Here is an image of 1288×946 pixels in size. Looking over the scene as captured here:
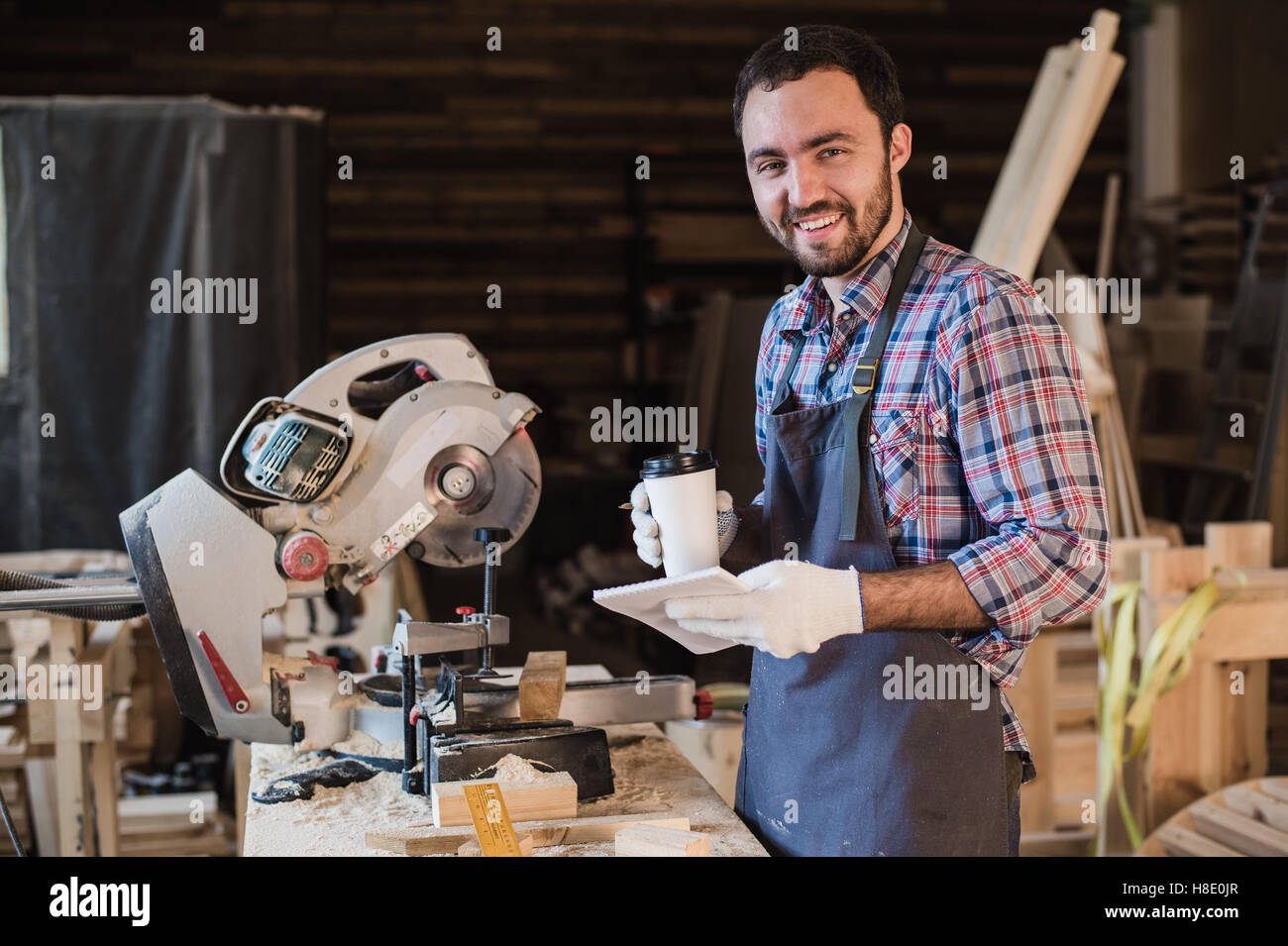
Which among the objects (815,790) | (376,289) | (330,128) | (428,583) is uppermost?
(330,128)

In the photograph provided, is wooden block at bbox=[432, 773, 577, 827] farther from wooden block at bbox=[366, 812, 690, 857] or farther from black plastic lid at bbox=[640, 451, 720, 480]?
black plastic lid at bbox=[640, 451, 720, 480]

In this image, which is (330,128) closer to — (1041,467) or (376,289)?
(376,289)

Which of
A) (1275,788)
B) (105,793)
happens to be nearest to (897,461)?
(1275,788)

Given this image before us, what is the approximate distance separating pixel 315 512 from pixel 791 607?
817 millimetres

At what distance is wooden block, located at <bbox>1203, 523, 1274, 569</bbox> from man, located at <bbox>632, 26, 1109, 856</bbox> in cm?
157

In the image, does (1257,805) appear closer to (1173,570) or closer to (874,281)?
(1173,570)

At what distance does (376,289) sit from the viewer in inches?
311

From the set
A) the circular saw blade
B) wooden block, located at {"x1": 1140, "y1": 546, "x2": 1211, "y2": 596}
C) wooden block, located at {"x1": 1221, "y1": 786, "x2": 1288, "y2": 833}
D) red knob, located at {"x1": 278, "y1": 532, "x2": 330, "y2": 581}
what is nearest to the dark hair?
the circular saw blade

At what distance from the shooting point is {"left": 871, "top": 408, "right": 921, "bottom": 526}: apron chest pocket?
5.51 ft

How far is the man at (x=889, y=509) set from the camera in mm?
1547

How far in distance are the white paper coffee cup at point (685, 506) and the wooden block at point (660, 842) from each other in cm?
35

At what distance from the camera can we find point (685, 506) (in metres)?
1.66

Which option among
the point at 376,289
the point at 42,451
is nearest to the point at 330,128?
the point at 376,289
